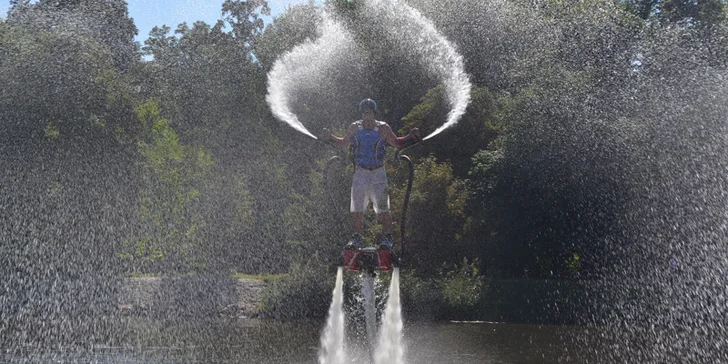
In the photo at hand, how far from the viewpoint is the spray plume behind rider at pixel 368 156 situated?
48.7 ft

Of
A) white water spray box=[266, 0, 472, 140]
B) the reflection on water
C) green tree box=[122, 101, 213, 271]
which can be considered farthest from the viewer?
white water spray box=[266, 0, 472, 140]

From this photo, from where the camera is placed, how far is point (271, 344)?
2527 centimetres

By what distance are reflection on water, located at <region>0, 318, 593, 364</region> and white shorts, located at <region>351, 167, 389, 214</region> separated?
7414 mm

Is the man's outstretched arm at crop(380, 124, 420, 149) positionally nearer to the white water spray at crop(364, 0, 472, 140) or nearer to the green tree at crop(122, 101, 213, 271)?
the green tree at crop(122, 101, 213, 271)

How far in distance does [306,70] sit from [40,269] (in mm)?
12805

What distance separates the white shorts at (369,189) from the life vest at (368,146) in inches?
→ 4.9

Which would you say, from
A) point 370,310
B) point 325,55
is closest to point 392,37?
point 325,55

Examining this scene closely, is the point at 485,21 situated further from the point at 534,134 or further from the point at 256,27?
the point at 256,27

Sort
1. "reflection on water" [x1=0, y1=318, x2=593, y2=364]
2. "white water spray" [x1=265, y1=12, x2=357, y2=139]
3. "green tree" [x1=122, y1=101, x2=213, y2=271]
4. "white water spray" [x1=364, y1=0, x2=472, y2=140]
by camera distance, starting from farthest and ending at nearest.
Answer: "white water spray" [x1=364, y1=0, x2=472, y2=140], "green tree" [x1=122, y1=101, x2=213, y2=271], "white water spray" [x1=265, y1=12, x2=357, y2=139], "reflection on water" [x1=0, y1=318, x2=593, y2=364]

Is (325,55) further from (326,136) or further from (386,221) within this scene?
(386,221)

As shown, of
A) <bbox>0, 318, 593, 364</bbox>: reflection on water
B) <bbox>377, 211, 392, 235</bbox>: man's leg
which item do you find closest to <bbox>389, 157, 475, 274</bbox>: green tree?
<bbox>0, 318, 593, 364</bbox>: reflection on water

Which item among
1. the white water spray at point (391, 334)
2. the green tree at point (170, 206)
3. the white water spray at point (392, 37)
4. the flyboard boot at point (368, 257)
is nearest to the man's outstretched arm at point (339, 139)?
the flyboard boot at point (368, 257)

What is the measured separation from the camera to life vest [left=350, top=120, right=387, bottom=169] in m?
14.9

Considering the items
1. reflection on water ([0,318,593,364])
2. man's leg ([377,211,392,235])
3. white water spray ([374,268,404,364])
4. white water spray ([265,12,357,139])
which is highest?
white water spray ([265,12,357,139])
